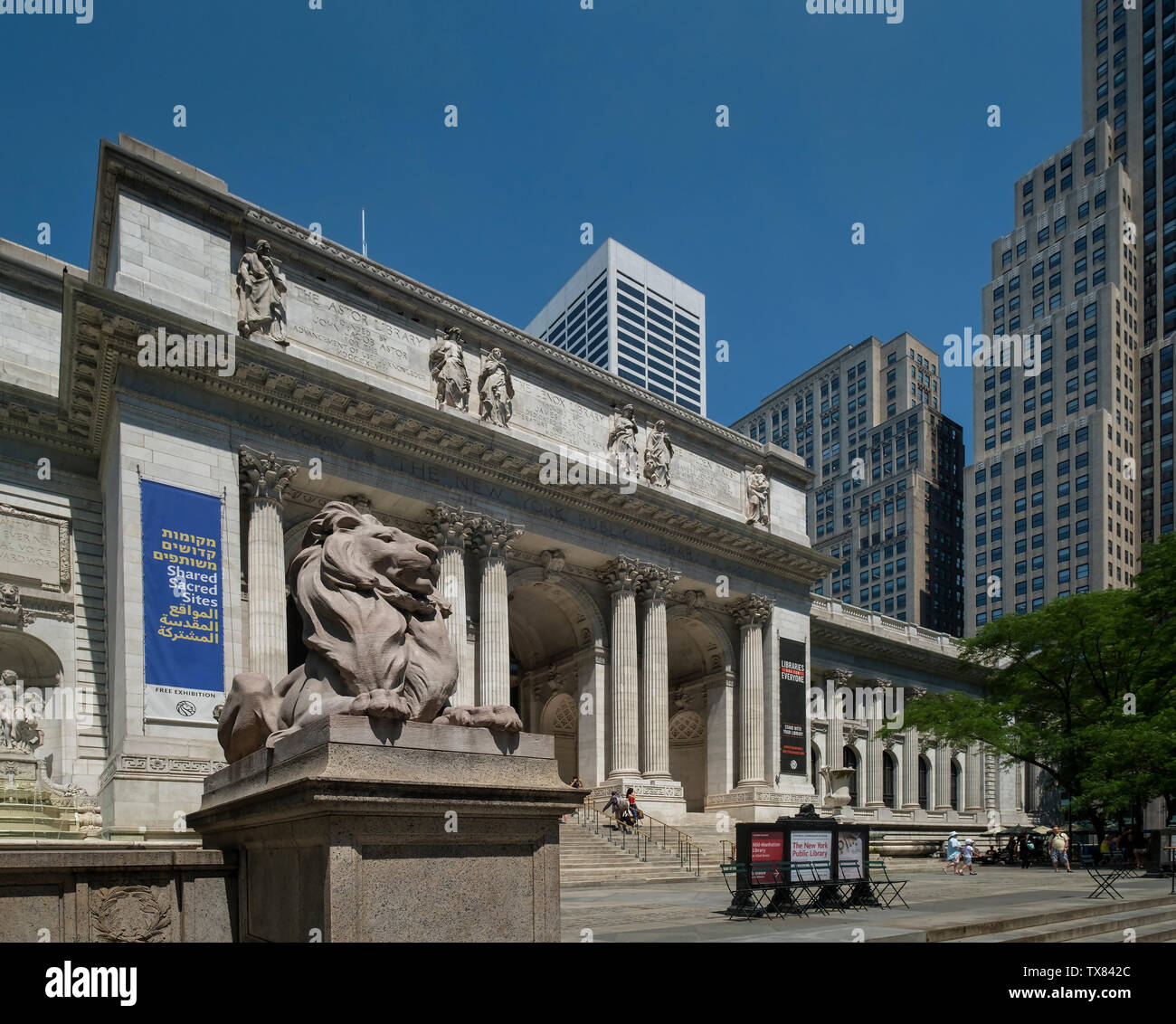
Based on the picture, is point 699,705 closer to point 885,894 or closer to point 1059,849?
point 1059,849

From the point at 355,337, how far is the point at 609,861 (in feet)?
59.1

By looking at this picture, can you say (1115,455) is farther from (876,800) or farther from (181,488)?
(181,488)

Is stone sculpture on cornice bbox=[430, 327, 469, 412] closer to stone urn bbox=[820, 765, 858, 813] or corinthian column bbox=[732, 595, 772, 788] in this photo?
corinthian column bbox=[732, 595, 772, 788]

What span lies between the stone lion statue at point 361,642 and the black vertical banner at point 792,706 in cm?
3885

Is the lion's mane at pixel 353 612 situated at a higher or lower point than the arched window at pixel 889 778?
higher

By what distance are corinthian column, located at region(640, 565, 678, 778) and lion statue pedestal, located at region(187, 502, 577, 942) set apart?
32.8 meters

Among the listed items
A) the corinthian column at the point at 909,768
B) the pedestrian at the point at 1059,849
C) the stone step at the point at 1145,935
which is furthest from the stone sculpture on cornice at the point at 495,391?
the corinthian column at the point at 909,768

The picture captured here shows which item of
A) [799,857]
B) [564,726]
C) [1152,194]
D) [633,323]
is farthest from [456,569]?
[633,323]

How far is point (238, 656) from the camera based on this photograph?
92.0 ft

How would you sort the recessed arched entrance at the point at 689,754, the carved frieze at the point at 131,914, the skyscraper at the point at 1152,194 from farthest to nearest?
the skyscraper at the point at 1152,194 < the recessed arched entrance at the point at 689,754 < the carved frieze at the point at 131,914

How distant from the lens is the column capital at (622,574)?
133 ft

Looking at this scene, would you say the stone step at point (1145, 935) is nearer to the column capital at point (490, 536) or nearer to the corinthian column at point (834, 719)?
the column capital at point (490, 536)

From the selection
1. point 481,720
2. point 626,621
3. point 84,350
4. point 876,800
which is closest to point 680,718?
point 626,621

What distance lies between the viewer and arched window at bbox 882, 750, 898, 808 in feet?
207
